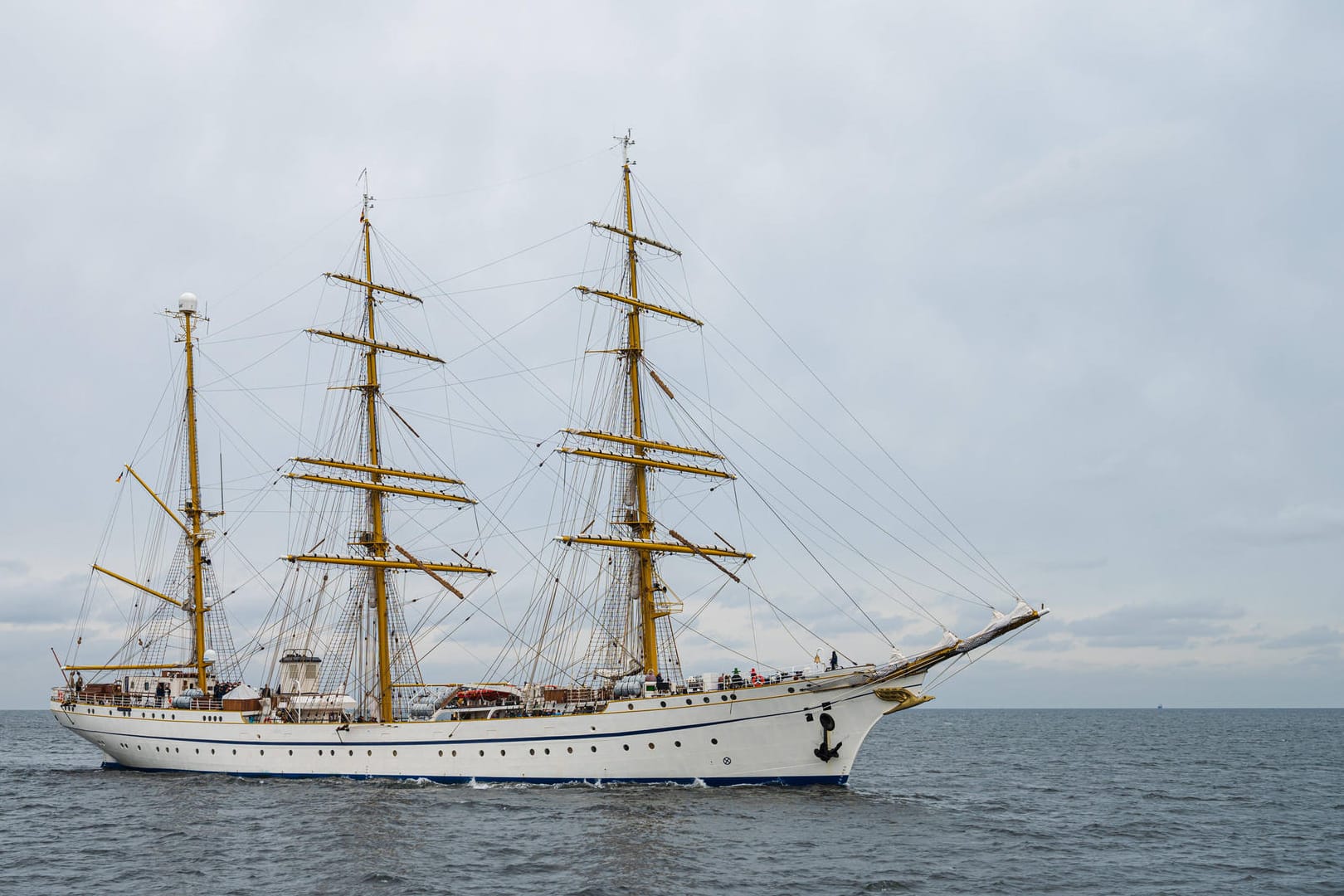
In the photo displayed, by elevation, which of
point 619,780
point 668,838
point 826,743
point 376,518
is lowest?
point 668,838

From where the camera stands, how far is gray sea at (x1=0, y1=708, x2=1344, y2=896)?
24.4m

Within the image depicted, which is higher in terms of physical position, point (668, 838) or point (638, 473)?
point (638, 473)

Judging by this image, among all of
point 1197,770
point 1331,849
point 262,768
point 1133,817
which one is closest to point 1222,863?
point 1331,849

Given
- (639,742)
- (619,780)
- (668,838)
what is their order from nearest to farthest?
1. (668,838)
2. (639,742)
3. (619,780)

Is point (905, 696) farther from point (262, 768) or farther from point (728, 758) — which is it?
point (262, 768)

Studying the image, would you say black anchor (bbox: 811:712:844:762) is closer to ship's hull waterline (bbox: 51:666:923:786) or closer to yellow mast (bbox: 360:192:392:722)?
ship's hull waterline (bbox: 51:666:923:786)

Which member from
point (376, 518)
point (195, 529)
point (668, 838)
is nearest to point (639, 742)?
point (668, 838)

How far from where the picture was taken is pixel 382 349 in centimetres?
5119

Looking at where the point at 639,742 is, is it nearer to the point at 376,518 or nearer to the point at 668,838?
the point at 668,838

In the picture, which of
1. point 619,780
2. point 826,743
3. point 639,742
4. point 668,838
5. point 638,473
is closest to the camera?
point 668,838

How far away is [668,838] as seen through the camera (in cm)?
2836

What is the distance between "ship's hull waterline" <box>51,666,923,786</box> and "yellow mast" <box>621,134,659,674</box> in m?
5.29

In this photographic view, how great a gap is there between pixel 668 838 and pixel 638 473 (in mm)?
20611

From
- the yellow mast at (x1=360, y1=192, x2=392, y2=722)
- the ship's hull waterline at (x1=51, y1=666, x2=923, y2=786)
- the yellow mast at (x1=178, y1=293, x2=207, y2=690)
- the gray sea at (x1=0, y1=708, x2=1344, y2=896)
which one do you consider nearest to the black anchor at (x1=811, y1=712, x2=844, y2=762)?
the ship's hull waterline at (x1=51, y1=666, x2=923, y2=786)
